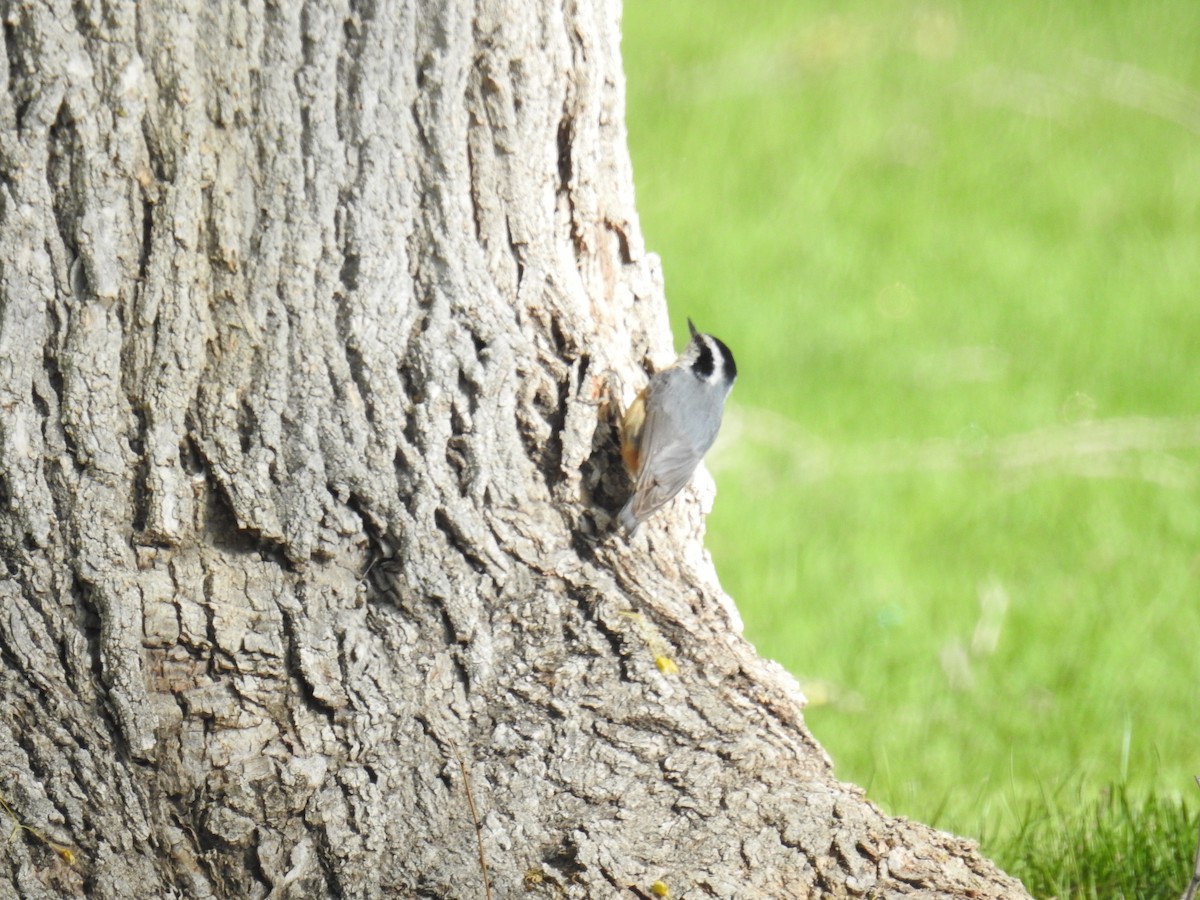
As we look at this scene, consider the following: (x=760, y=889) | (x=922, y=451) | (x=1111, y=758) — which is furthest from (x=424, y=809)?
(x=922, y=451)

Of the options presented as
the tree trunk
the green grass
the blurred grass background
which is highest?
the blurred grass background

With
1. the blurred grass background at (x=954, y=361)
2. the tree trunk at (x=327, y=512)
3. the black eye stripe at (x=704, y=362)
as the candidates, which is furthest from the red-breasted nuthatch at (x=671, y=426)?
the blurred grass background at (x=954, y=361)

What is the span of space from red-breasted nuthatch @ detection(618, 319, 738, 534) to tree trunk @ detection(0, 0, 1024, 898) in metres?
0.15

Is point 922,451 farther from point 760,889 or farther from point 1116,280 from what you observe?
point 760,889

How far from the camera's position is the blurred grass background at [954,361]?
4.24 metres

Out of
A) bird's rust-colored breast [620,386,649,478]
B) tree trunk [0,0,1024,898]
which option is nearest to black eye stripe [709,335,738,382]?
bird's rust-colored breast [620,386,649,478]

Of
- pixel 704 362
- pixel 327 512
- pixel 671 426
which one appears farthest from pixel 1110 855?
pixel 327 512

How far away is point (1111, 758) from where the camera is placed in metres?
3.93

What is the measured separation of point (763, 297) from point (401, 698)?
4608mm

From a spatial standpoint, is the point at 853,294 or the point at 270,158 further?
the point at 853,294

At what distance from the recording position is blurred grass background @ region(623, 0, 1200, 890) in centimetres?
424

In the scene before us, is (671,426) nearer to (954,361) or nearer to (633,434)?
(633,434)

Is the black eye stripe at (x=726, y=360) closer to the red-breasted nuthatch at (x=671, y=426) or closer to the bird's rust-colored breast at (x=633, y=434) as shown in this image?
the red-breasted nuthatch at (x=671, y=426)

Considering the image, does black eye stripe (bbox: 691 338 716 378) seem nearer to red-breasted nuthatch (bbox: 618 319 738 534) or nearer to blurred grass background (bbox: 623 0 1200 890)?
red-breasted nuthatch (bbox: 618 319 738 534)
